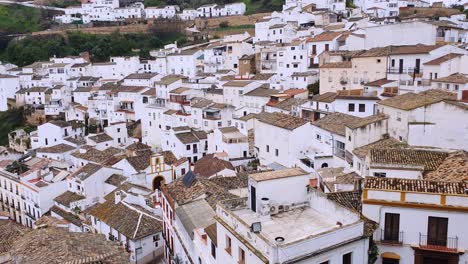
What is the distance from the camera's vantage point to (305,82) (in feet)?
132

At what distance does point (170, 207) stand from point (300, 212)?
8.50 meters

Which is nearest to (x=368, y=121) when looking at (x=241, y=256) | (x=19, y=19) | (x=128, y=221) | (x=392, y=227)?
(x=392, y=227)

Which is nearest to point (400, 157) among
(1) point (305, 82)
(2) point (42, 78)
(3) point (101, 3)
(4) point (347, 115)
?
(4) point (347, 115)

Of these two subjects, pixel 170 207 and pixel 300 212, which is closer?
pixel 300 212

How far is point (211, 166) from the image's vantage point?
28797 millimetres

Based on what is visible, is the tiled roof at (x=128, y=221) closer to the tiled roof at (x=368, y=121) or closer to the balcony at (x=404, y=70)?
the tiled roof at (x=368, y=121)

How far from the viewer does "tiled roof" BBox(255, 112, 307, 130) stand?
27.6 metres

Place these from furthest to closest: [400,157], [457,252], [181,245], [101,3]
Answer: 1. [101,3]
2. [181,245]
3. [400,157]
4. [457,252]

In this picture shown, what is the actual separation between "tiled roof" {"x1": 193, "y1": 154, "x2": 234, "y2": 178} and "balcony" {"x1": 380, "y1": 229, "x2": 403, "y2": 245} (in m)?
15.6

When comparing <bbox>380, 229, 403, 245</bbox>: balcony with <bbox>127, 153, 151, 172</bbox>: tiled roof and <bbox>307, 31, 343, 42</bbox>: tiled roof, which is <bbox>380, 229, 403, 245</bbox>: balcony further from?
<bbox>307, 31, 343, 42</bbox>: tiled roof

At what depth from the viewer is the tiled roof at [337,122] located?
25016 mm

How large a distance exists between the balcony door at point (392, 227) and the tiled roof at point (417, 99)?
32.4 feet

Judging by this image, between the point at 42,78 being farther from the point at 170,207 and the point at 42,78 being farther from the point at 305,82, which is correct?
the point at 170,207

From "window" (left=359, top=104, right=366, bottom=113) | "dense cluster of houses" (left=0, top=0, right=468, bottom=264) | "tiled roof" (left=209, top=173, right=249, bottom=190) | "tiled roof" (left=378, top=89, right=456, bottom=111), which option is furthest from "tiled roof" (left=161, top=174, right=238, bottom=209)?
"window" (left=359, top=104, right=366, bottom=113)
